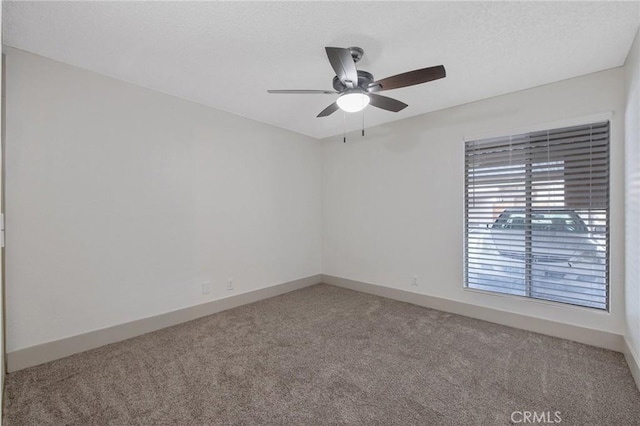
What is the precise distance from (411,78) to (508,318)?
8.89ft

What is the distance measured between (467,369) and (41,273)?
353cm

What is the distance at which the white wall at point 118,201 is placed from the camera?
237 cm

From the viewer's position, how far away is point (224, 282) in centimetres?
369

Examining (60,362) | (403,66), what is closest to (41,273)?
(60,362)

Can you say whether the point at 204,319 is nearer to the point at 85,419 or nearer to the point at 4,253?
the point at 85,419

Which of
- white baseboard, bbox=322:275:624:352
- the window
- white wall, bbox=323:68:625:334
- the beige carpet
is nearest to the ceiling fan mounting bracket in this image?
white wall, bbox=323:68:625:334

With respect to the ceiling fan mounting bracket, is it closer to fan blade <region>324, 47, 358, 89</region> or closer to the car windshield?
fan blade <region>324, 47, 358, 89</region>

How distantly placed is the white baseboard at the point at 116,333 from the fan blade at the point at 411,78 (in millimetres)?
2955

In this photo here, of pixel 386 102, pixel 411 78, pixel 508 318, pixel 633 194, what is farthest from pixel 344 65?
pixel 508 318

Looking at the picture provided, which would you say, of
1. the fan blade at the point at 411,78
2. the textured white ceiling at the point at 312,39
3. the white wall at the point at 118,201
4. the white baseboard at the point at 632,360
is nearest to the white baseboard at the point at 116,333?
the white wall at the point at 118,201

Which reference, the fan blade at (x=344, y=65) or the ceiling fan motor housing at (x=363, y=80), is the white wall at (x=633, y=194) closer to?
the ceiling fan motor housing at (x=363, y=80)

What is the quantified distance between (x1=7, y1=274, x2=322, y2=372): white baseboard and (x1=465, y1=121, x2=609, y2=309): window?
9.39ft

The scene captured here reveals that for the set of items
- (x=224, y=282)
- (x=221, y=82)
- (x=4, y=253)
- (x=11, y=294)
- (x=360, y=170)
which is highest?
(x=221, y=82)

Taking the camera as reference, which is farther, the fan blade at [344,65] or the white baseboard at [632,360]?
the white baseboard at [632,360]
